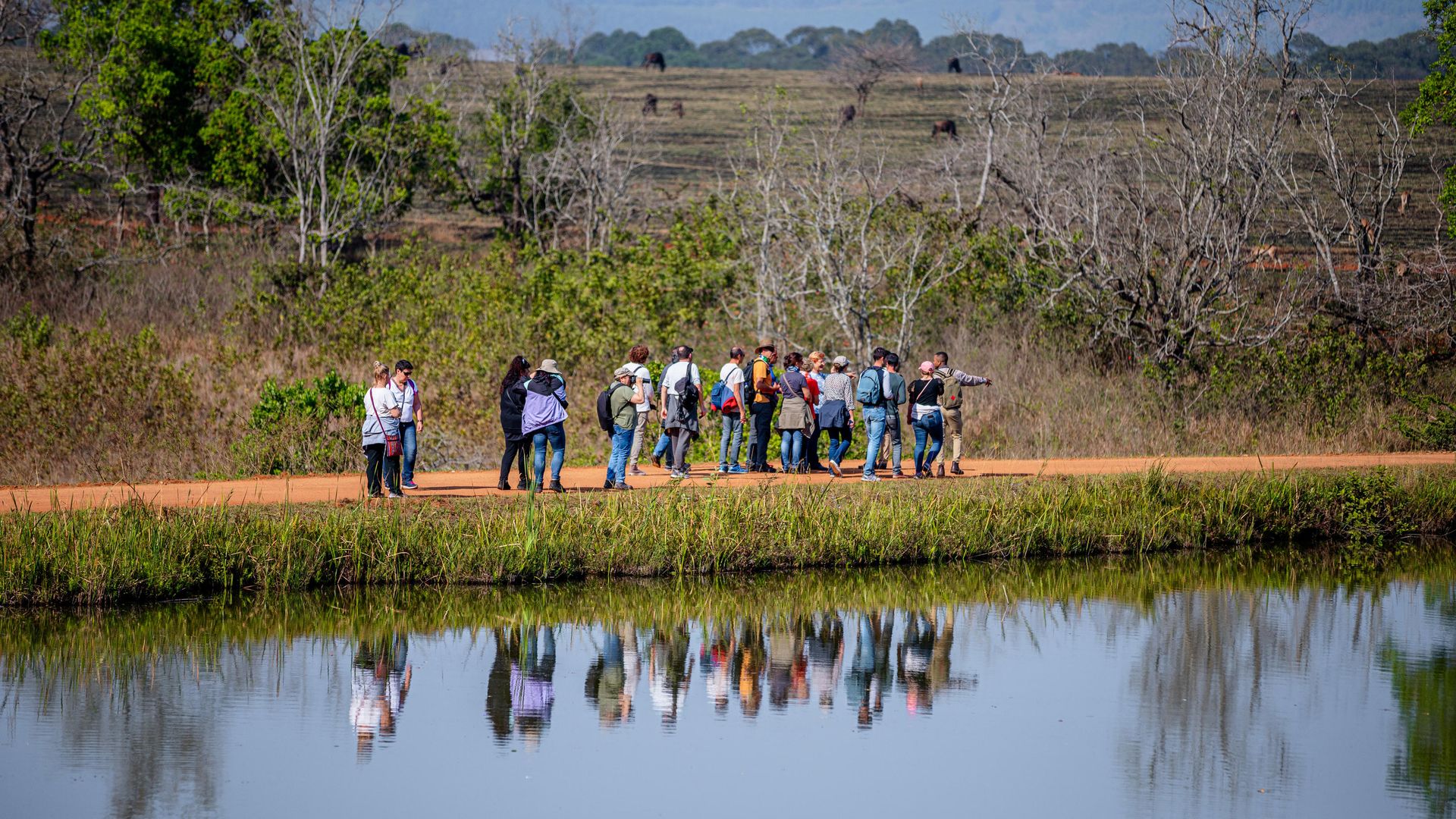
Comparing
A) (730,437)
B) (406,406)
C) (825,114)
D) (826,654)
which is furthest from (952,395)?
(825,114)

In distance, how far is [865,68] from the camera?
283 feet

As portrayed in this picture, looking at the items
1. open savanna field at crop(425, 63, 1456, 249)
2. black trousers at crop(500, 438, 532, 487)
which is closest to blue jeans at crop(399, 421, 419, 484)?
black trousers at crop(500, 438, 532, 487)

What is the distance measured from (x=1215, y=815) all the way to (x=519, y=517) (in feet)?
25.4

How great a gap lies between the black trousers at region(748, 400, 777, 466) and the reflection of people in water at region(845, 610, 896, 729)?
16.5ft

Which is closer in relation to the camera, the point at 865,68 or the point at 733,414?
the point at 733,414

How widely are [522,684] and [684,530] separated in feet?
12.1

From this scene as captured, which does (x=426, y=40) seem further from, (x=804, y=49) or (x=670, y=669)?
(x=804, y=49)

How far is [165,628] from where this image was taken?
1301 centimetres

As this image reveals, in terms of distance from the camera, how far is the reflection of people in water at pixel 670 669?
456 inches

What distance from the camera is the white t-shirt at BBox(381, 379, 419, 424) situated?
15.9 metres

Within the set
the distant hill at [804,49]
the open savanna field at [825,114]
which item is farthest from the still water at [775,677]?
the distant hill at [804,49]

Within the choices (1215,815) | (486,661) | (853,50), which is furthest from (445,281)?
(853,50)

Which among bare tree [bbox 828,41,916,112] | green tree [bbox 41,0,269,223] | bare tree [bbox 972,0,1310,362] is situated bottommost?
bare tree [bbox 972,0,1310,362]

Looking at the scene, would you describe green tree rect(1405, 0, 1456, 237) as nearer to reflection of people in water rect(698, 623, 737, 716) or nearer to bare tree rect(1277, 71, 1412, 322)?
bare tree rect(1277, 71, 1412, 322)
